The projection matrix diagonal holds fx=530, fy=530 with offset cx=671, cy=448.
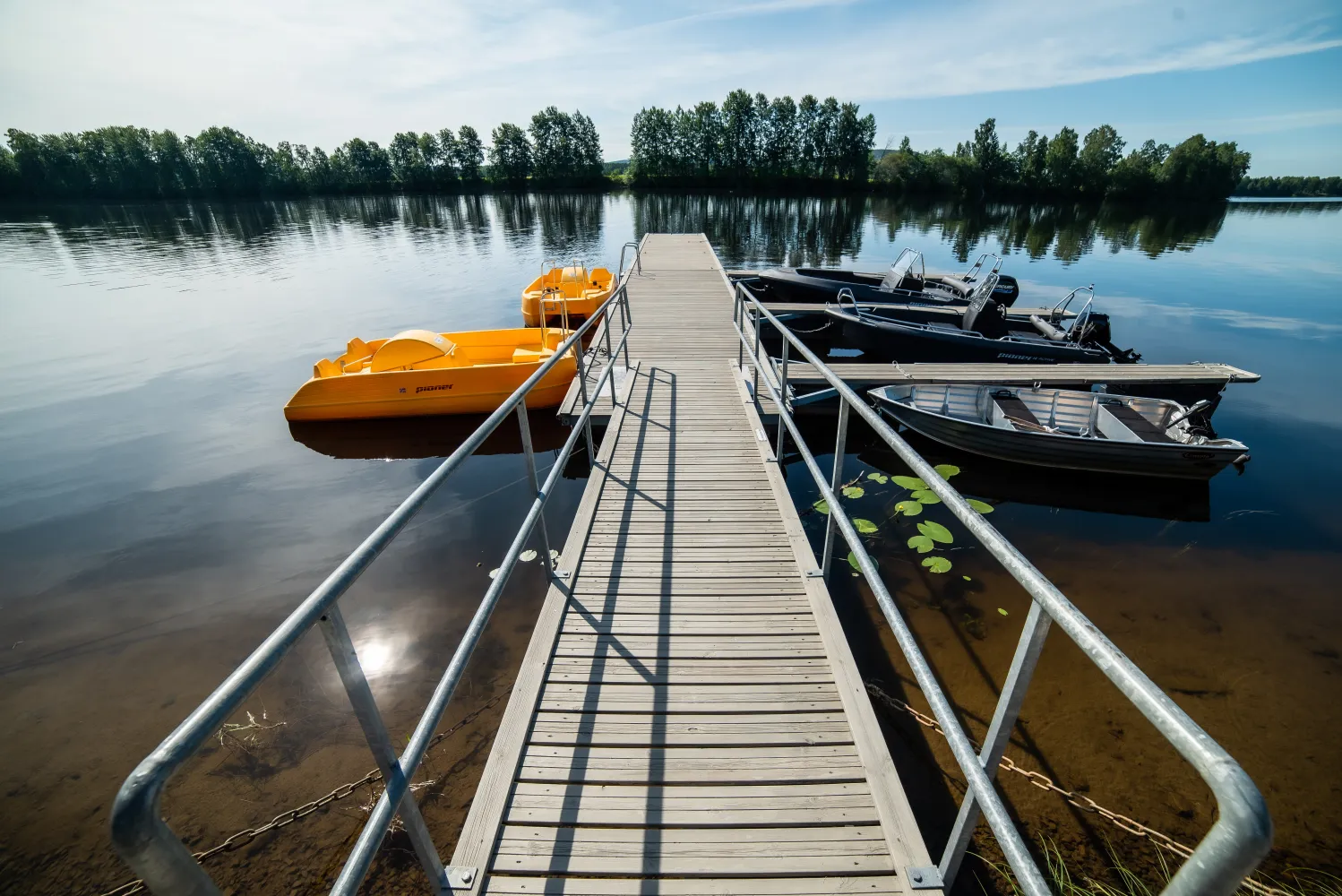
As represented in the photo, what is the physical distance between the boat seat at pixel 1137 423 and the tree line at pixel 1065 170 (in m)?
57.3

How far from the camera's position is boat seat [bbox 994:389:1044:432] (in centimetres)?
757

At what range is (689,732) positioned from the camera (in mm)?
2412

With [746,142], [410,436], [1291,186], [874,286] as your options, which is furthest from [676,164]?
[1291,186]

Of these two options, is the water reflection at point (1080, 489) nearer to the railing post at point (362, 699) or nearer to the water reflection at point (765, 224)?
the railing post at point (362, 699)

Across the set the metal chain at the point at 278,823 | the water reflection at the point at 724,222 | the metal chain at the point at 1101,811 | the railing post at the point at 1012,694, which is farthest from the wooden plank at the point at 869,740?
the water reflection at the point at 724,222

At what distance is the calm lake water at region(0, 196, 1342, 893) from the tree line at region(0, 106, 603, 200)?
219ft

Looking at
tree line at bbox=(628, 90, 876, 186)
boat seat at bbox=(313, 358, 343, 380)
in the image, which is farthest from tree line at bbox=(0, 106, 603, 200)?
boat seat at bbox=(313, 358, 343, 380)

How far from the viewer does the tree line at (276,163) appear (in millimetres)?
59688

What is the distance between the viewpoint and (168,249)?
2800 cm

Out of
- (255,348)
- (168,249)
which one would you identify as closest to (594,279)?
(255,348)

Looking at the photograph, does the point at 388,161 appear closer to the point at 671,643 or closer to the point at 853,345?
the point at 853,345

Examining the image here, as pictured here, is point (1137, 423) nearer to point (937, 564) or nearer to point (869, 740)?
point (937, 564)

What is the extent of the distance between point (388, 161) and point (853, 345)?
286 feet

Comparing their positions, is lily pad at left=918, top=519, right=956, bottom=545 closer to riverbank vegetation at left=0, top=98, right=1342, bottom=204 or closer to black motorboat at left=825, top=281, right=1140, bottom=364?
black motorboat at left=825, top=281, right=1140, bottom=364
